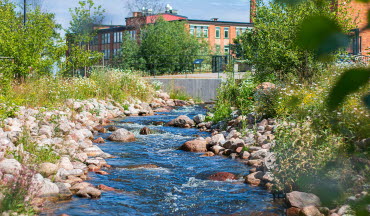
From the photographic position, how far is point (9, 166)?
19.4 feet

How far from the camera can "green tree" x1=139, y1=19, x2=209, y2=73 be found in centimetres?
3806

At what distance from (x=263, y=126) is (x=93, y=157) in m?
3.89

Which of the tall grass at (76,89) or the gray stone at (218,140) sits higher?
the tall grass at (76,89)

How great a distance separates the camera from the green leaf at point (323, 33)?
61cm

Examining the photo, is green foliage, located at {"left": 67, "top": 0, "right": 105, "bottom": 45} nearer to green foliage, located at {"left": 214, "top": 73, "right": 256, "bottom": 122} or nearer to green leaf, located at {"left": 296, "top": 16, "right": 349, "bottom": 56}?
green foliage, located at {"left": 214, "top": 73, "right": 256, "bottom": 122}

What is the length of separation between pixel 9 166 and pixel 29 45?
1053 centimetres

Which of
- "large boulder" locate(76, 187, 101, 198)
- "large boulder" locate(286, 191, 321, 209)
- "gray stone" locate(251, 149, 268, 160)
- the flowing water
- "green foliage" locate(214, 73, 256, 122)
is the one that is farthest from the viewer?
"green foliage" locate(214, 73, 256, 122)

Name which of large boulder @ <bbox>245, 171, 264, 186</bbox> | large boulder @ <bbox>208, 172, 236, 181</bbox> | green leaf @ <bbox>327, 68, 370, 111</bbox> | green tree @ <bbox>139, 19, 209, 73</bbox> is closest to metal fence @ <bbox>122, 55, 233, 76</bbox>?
green tree @ <bbox>139, 19, 209, 73</bbox>

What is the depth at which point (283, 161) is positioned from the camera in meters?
5.99

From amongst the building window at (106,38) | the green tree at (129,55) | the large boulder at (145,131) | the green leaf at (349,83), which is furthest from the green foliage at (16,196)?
the building window at (106,38)

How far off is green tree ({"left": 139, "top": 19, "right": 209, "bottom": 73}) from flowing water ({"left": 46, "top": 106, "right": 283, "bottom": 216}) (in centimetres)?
2785

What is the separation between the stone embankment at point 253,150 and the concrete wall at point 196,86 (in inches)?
457

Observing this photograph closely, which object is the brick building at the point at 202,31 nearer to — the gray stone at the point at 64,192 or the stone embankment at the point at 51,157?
the stone embankment at the point at 51,157

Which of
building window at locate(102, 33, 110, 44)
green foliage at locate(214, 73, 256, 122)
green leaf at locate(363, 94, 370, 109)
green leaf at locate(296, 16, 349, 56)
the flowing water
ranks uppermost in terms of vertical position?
building window at locate(102, 33, 110, 44)
